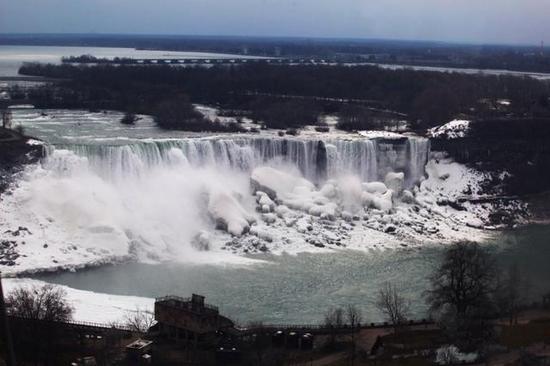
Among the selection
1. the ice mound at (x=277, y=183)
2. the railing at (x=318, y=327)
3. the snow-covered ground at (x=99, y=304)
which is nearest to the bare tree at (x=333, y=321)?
the railing at (x=318, y=327)

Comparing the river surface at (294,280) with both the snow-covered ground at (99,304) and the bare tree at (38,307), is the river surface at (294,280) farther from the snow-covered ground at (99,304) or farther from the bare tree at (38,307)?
the bare tree at (38,307)

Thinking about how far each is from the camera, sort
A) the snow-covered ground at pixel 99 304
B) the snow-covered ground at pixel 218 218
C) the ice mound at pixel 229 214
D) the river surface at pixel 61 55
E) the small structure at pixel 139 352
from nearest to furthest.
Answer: the small structure at pixel 139 352 → the snow-covered ground at pixel 99 304 → the snow-covered ground at pixel 218 218 → the ice mound at pixel 229 214 → the river surface at pixel 61 55

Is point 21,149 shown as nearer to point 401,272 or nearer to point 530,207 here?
point 401,272

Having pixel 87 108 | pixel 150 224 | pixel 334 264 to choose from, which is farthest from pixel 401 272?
pixel 87 108

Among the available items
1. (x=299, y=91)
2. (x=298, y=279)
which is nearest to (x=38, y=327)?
(x=298, y=279)

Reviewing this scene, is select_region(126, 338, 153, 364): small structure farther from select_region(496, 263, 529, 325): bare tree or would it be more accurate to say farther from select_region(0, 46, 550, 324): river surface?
select_region(496, 263, 529, 325): bare tree

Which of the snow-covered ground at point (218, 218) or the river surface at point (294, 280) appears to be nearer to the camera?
the river surface at point (294, 280)

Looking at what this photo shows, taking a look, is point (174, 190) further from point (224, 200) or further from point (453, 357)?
point (453, 357)
